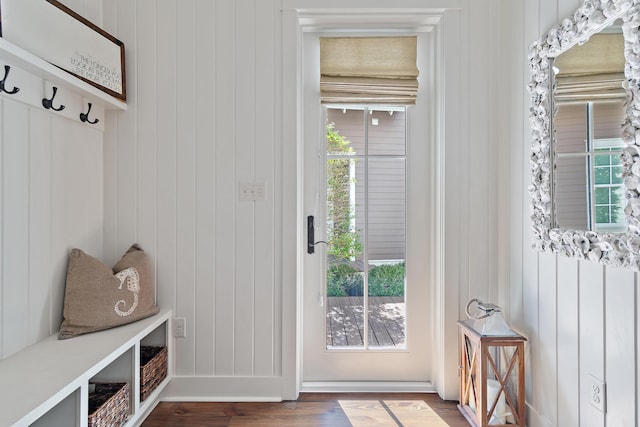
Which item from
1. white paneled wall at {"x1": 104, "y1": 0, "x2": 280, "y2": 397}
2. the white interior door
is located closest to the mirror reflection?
the white interior door

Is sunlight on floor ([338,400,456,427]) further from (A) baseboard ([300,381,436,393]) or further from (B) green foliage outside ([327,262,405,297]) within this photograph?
(B) green foliage outside ([327,262,405,297])

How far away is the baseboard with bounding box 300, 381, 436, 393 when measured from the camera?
2.06 metres

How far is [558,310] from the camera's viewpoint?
1.49 meters

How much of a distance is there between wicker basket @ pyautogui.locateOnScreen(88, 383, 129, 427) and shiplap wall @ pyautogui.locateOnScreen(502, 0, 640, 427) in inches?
67.5

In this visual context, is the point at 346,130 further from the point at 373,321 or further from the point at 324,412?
the point at 324,412

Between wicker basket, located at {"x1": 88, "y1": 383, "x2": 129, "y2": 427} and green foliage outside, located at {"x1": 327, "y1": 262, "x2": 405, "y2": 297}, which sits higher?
green foliage outside, located at {"x1": 327, "y1": 262, "x2": 405, "y2": 297}

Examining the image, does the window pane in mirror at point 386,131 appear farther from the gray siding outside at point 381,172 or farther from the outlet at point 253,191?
the outlet at point 253,191

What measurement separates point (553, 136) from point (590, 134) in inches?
7.6

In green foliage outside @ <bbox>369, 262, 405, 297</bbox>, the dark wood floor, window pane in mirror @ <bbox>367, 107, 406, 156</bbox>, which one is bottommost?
the dark wood floor

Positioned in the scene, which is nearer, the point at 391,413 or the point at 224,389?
the point at 391,413

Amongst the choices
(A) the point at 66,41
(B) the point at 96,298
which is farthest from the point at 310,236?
(A) the point at 66,41

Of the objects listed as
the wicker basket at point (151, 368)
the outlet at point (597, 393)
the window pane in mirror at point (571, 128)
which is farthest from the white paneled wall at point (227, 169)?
the outlet at point (597, 393)

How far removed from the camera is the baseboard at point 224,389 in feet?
6.45

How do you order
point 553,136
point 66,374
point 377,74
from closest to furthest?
point 66,374 → point 553,136 → point 377,74
